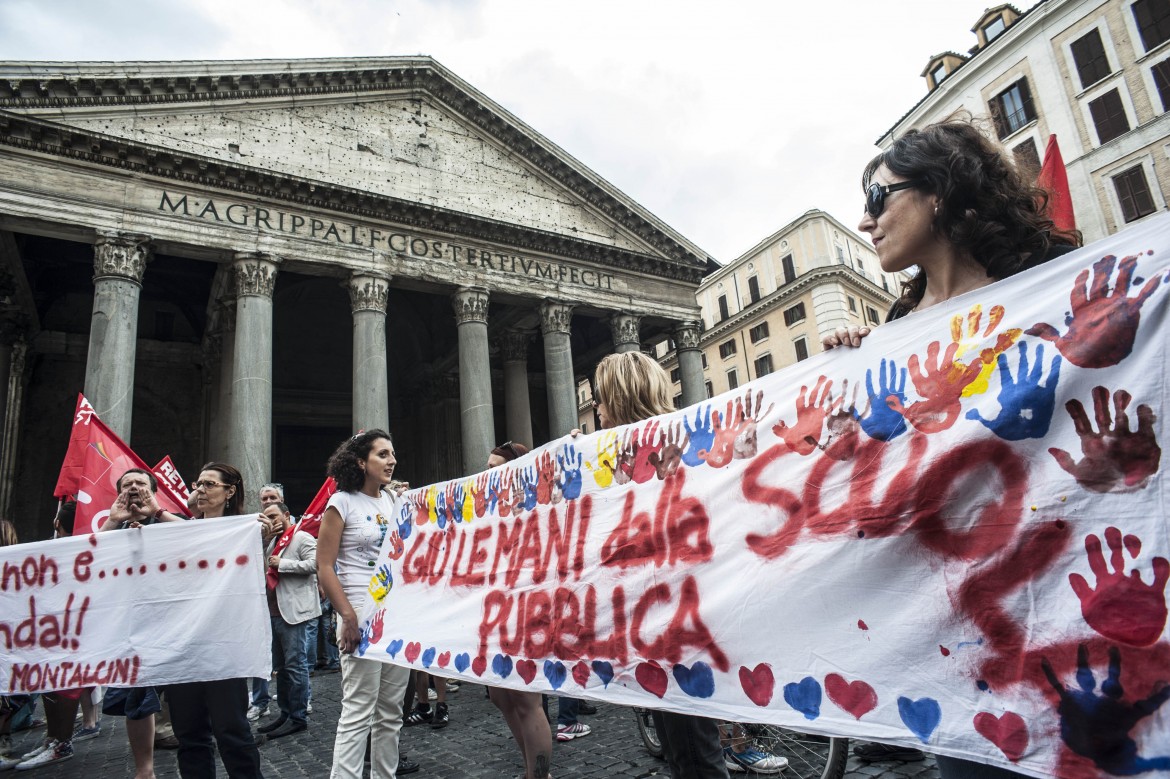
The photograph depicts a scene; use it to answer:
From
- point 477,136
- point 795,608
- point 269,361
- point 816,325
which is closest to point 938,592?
point 795,608

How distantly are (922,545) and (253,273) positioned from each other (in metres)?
15.2

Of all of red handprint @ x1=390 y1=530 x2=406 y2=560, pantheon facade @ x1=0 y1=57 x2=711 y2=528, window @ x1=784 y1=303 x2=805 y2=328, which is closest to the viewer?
red handprint @ x1=390 y1=530 x2=406 y2=560

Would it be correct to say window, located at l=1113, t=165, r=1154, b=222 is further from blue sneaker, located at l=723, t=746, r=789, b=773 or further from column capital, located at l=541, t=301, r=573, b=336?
blue sneaker, located at l=723, t=746, r=789, b=773

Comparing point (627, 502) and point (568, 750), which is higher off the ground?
point (627, 502)

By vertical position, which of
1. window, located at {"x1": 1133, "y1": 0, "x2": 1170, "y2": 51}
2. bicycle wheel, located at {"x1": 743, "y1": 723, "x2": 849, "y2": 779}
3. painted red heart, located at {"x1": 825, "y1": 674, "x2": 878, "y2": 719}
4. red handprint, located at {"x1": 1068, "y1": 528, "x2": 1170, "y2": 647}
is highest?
window, located at {"x1": 1133, "y1": 0, "x2": 1170, "y2": 51}

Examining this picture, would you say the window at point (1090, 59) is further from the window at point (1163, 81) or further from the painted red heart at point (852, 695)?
the painted red heart at point (852, 695)

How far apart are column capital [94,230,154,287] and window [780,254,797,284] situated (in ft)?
97.3

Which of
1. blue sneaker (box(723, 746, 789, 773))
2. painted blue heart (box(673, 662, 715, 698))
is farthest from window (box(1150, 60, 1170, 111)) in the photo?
painted blue heart (box(673, 662, 715, 698))

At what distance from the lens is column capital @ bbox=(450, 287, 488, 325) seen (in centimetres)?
1702

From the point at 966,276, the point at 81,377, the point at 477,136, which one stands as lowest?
the point at 966,276

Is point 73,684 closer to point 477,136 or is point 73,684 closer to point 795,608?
point 795,608

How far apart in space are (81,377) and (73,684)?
63.9ft

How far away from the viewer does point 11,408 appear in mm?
17125

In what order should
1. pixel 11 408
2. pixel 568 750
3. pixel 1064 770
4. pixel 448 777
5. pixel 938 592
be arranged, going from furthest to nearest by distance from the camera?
1. pixel 11 408
2. pixel 568 750
3. pixel 448 777
4. pixel 938 592
5. pixel 1064 770
